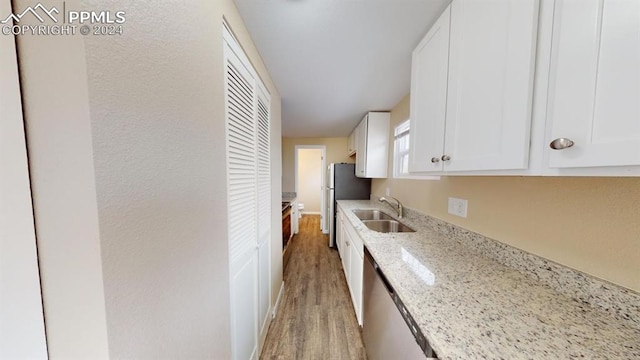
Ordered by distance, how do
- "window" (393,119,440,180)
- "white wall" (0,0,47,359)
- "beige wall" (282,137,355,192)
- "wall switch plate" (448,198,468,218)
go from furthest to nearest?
"beige wall" (282,137,355,192) → "window" (393,119,440,180) → "wall switch plate" (448,198,468,218) → "white wall" (0,0,47,359)

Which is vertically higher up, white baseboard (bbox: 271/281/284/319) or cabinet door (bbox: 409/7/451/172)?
cabinet door (bbox: 409/7/451/172)

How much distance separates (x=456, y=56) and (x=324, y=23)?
724 millimetres

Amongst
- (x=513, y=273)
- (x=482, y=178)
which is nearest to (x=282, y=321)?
(x=513, y=273)

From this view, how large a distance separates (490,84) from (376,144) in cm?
208

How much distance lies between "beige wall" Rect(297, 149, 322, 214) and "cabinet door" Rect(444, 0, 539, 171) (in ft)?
18.3

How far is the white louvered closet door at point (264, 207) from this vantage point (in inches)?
60.8

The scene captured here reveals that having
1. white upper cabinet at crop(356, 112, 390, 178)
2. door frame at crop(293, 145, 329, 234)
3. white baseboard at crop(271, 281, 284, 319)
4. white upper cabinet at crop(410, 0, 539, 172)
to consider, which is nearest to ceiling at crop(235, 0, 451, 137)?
white upper cabinet at crop(410, 0, 539, 172)

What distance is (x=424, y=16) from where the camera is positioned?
112 centimetres

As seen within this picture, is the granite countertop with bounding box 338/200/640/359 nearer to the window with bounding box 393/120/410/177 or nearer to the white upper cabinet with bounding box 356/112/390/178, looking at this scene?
the window with bounding box 393/120/410/177

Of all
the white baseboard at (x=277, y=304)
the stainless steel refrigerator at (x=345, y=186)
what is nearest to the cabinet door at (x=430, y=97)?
the white baseboard at (x=277, y=304)

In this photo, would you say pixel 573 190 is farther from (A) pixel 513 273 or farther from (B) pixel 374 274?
(B) pixel 374 274

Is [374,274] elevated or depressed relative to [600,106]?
depressed

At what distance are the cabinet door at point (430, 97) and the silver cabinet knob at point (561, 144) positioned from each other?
1.64ft

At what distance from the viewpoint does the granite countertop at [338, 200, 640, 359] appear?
57 cm
